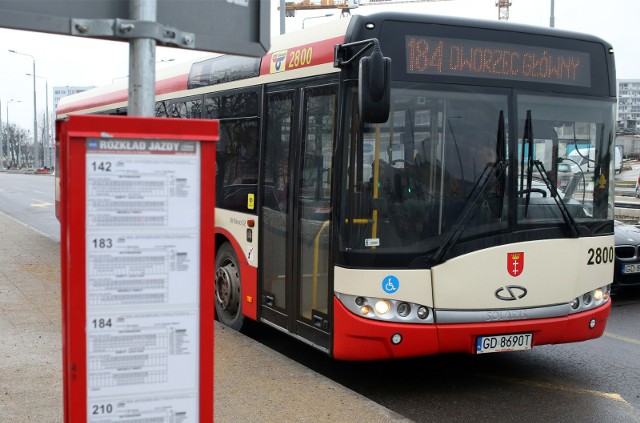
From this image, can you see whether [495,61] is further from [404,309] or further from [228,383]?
[228,383]

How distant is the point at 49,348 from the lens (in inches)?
268

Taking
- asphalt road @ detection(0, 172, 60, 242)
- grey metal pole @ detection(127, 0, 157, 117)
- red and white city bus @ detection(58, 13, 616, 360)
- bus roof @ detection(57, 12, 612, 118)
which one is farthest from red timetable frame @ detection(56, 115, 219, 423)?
asphalt road @ detection(0, 172, 60, 242)

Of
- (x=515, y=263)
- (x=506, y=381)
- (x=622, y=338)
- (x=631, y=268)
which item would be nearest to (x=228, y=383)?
(x=515, y=263)

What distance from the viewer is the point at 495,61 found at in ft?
20.3

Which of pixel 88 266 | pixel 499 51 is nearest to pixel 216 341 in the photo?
pixel 499 51

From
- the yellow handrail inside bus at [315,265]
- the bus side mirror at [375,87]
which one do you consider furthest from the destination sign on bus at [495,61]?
the yellow handrail inside bus at [315,265]

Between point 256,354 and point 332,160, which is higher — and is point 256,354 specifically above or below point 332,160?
below

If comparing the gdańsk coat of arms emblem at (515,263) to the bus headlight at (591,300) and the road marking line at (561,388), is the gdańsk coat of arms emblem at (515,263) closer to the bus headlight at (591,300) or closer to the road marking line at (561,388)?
the bus headlight at (591,300)

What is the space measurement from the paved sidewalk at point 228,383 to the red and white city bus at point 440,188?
16.8 inches

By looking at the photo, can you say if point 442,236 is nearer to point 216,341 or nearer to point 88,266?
point 216,341

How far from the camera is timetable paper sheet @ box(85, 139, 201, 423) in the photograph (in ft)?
9.87

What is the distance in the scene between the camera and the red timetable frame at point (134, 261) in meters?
2.99

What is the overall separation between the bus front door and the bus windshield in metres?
0.41

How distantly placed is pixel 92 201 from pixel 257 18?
42.1 inches
